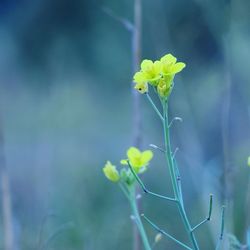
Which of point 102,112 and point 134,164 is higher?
point 102,112

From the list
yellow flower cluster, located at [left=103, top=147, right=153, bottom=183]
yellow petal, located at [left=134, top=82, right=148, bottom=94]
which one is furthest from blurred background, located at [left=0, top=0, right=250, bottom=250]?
yellow petal, located at [left=134, top=82, right=148, bottom=94]

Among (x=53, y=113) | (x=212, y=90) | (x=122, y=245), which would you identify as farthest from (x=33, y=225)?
(x=212, y=90)

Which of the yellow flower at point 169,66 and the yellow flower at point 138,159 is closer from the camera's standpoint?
the yellow flower at point 169,66

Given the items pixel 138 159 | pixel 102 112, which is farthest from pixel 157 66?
pixel 102 112

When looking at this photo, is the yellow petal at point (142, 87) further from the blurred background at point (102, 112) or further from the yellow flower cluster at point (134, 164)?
the blurred background at point (102, 112)

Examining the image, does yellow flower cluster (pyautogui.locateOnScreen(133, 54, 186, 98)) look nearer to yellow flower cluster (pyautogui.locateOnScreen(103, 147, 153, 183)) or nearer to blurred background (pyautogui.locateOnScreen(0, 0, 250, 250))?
yellow flower cluster (pyautogui.locateOnScreen(103, 147, 153, 183))

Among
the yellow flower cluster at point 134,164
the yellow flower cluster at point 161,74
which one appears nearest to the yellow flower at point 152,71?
the yellow flower cluster at point 161,74

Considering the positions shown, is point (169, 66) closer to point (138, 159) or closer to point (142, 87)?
point (142, 87)
